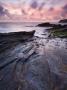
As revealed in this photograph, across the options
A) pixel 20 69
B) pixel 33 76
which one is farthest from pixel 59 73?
pixel 20 69

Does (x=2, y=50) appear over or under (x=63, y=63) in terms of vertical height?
over

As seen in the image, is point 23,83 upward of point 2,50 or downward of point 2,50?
downward

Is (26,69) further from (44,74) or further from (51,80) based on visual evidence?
(51,80)

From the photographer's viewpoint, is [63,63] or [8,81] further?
[63,63]

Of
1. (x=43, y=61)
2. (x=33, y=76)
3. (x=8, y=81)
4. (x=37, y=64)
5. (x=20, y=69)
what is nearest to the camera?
(x=8, y=81)

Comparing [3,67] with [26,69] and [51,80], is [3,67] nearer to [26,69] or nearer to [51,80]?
[26,69]

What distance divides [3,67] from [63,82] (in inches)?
124

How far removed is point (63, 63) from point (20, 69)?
109 inches

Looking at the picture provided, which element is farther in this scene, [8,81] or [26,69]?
[26,69]

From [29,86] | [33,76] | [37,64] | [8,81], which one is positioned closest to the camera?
[29,86]

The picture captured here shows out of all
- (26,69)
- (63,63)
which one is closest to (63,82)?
(26,69)

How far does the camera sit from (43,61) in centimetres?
908

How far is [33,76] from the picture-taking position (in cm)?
681

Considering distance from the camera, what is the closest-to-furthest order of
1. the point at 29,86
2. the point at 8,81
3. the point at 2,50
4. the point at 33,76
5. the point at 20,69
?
the point at 29,86
the point at 8,81
the point at 33,76
the point at 20,69
the point at 2,50
